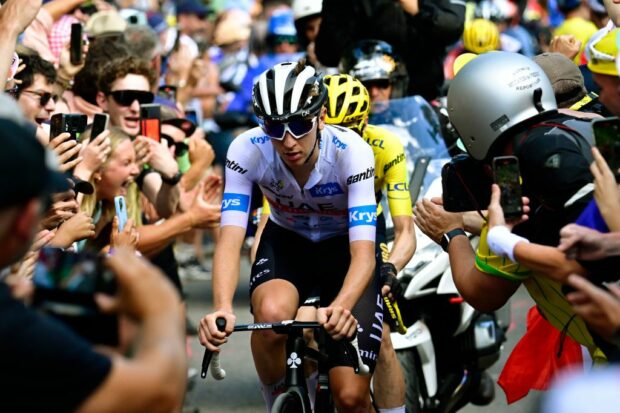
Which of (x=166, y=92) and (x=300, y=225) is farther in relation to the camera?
(x=166, y=92)

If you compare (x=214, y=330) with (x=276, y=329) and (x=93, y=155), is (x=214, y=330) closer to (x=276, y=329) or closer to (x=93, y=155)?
(x=276, y=329)

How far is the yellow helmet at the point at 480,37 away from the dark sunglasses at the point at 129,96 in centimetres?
298

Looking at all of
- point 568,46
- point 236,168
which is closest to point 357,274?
point 236,168

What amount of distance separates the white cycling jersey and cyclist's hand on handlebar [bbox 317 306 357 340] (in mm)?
633

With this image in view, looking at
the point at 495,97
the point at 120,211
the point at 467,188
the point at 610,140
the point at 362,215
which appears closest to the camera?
the point at 610,140

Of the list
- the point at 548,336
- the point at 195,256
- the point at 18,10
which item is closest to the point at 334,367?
the point at 548,336

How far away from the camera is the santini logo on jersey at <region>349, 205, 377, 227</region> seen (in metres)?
6.68

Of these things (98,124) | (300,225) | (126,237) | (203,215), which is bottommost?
(203,215)

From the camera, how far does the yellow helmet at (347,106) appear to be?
8.01m

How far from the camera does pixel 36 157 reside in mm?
3652

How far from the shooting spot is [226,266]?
262 inches

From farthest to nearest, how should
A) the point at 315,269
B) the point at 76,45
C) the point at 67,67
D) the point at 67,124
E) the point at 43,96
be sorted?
1. the point at 67,67
2. the point at 76,45
3. the point at 43,96
4. the point at 67,124
5. the point at 315,269

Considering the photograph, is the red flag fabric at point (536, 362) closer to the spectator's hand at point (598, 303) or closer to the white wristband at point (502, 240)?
the white wristband at point (502, 240)

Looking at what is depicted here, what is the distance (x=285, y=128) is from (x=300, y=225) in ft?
2.62
